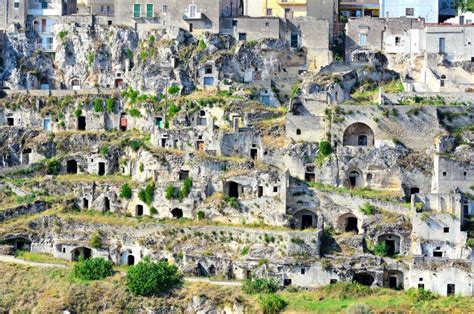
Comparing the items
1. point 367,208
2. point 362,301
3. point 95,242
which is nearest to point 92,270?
point 95,242

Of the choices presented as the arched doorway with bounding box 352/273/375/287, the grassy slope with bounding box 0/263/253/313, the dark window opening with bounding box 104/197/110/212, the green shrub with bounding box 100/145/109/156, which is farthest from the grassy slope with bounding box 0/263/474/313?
the green shrub with bounding box 100/145/109/156

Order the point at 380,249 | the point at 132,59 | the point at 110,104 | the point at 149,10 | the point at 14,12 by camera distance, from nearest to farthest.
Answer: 1. the point at 380,249
2. the point at 110,104
3. the point at 149,10
4. the point at 132,59
5. the point at 14,12

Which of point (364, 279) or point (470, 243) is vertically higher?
point (470, 243)

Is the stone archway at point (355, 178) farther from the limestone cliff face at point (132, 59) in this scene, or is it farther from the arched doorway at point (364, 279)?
the limestone cliff face at point (132, 59)

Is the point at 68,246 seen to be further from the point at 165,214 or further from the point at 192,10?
the point at 192,10

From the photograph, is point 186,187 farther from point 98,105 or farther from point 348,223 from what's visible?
point 98,105

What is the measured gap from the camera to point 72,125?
98.9m

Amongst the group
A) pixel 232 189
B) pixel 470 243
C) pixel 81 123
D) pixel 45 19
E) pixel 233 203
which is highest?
pixel 45 19

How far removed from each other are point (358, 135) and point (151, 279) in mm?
18590

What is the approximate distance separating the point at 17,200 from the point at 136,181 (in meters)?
8.45

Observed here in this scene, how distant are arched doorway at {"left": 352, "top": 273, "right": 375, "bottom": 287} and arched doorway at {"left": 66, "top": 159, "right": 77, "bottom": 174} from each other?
2388 cm

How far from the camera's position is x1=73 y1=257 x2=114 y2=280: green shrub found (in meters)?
84.7

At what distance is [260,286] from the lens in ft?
270

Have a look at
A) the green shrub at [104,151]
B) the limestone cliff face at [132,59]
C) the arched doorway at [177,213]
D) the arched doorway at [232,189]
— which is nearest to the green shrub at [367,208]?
the arched doorway at [232,189]
